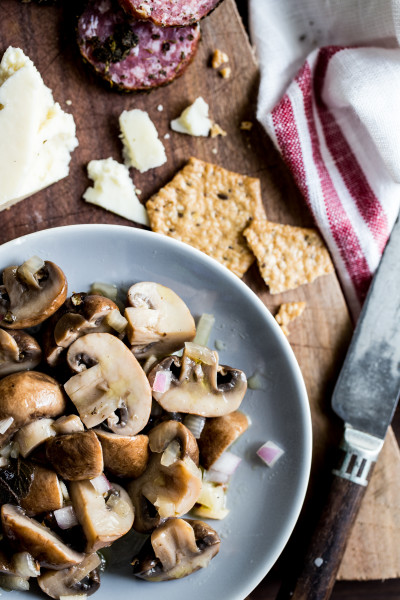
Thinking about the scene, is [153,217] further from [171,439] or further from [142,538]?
[142,538]

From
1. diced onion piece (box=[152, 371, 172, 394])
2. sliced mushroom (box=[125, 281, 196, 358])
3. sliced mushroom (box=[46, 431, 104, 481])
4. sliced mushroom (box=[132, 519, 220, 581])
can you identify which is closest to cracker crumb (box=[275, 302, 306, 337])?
sliced mushroom (box=[125, 281, 196, 358])

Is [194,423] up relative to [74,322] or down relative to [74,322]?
down

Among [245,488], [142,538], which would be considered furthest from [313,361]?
[142,538]

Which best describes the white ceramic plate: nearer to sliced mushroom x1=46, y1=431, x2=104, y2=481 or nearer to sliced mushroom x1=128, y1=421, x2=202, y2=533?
sliced mushroom x1=128, y1=421, x2=202, y2=533

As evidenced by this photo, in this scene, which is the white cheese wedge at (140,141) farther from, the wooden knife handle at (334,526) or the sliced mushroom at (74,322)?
the wooden knife handle at (334,526)

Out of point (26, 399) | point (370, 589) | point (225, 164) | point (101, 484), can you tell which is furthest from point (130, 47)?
point (370, 589)

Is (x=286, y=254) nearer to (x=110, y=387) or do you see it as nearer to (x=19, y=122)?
(x=110, y=387)

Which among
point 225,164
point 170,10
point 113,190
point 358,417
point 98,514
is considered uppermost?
point 170,10
